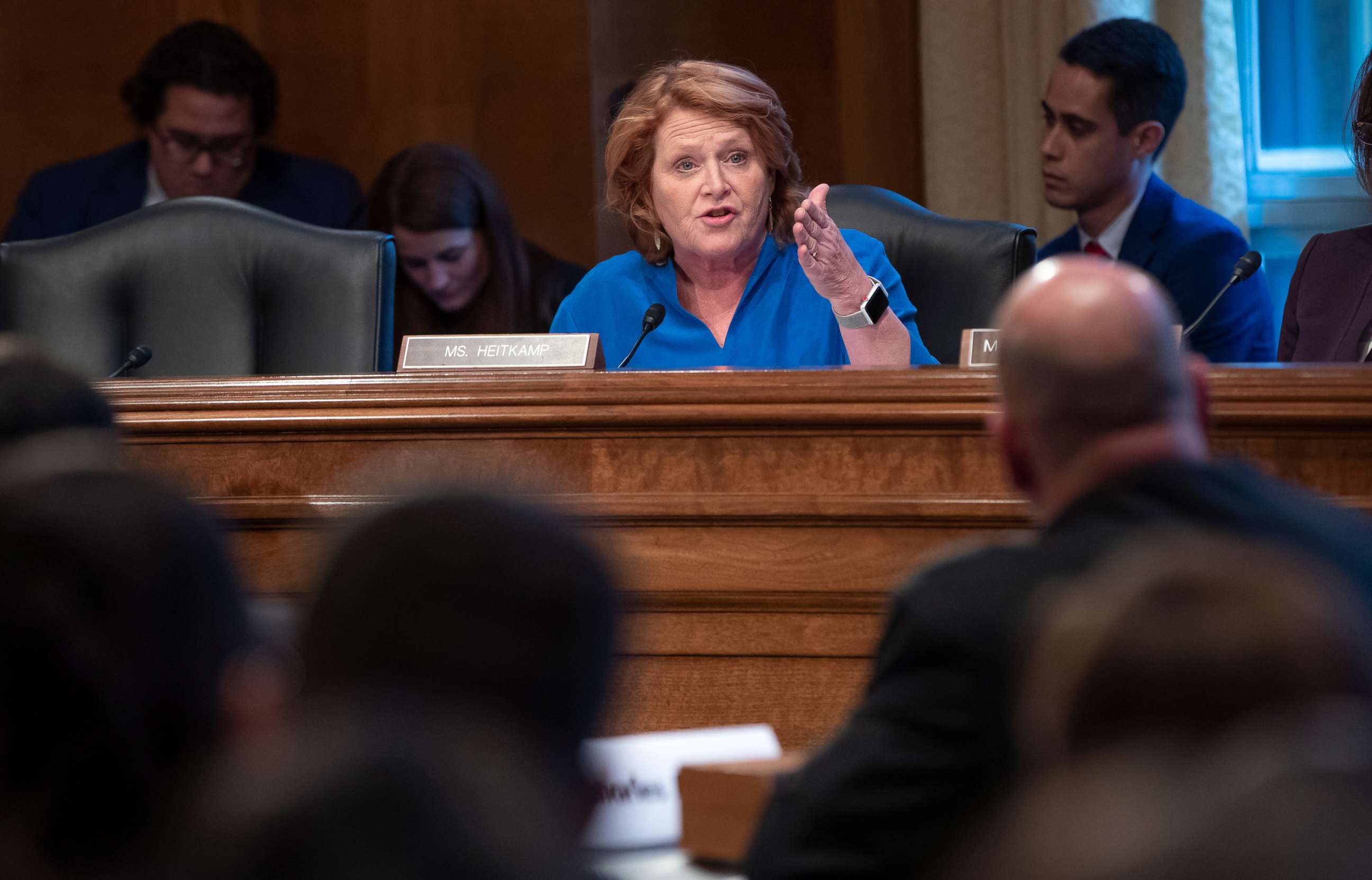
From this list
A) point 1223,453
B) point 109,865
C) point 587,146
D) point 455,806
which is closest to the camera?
point 455,806

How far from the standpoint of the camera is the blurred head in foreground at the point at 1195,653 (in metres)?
0.58

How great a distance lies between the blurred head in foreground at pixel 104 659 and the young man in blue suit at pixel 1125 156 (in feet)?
9.45

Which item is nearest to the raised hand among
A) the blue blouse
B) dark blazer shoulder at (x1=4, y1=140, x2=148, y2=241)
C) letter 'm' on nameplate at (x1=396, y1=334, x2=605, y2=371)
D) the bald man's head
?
the blue blouse

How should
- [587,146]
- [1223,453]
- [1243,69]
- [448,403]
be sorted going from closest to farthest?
[1223,453] → [448,403] → [1243,69] → [587,146]

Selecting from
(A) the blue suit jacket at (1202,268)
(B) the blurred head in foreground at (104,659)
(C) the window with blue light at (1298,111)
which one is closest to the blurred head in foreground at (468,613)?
(B) the blurred head in foreground at (104,659)

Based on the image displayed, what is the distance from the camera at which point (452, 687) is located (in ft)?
2.27

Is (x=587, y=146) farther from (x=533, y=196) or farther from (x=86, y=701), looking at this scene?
(x=86, y=701)

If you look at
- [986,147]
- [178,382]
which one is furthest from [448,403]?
[986,147]

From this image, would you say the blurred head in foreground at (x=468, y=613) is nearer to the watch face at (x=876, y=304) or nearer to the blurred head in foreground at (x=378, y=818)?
the blurred head in foreground at (x=378, y=818)

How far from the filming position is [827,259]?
254 cm

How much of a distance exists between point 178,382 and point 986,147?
2739 millimetres

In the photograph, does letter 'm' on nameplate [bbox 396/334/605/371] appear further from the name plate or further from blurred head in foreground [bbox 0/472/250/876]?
blurred head in foreground [bbox 0/472/250/876]

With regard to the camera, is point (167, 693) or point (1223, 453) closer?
point (167, 693)

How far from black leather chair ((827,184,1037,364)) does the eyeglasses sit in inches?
68.8
